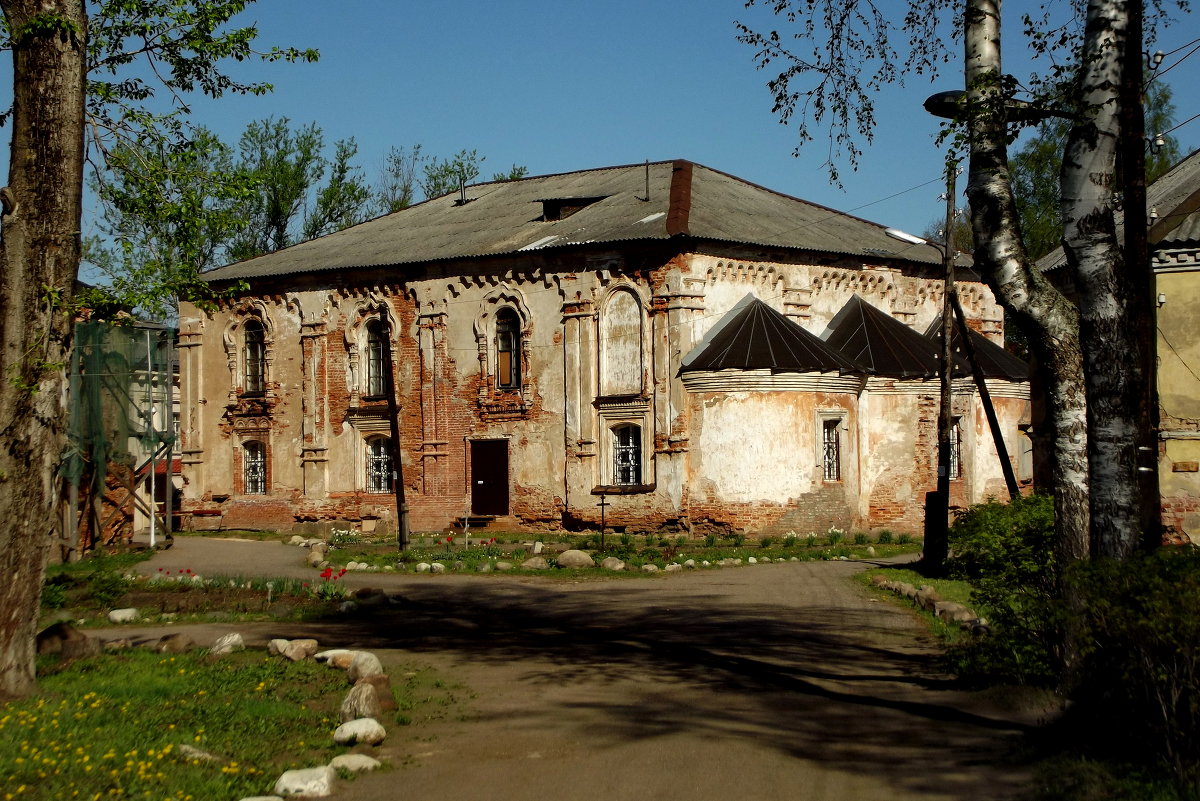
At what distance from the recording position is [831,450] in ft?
101

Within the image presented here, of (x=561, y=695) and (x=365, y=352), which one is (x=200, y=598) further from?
(x=365, y=352)

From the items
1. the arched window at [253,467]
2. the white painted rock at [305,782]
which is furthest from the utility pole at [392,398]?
the white painted rock at [305,782]

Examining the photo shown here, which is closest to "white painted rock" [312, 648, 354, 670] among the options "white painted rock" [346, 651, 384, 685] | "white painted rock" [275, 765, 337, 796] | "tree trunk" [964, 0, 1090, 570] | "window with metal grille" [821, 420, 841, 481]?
"white painted rock" [346, 651, 384, 685]

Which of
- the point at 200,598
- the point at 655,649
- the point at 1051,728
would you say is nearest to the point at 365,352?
the point at 200,598

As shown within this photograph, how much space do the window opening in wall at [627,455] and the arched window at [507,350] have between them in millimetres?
3631

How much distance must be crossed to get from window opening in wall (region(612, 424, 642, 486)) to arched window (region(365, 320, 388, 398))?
7.83 metres

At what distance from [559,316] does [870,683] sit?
72.9 ft

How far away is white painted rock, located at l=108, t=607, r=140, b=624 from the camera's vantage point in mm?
16391

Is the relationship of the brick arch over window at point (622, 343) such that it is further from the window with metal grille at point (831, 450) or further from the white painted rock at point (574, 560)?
the white painted rock at point (574, 560)

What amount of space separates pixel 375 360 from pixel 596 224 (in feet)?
25.9

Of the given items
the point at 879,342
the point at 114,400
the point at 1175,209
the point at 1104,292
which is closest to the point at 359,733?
the point at 1104,292

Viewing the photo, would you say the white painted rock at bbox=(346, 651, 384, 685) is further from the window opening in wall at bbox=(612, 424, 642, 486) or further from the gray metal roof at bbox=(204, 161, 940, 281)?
the gray metal roof at bbox=(204, 161, 940, 281)

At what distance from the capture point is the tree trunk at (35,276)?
34.2ft

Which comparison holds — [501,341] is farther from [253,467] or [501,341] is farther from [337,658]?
[337,658]
